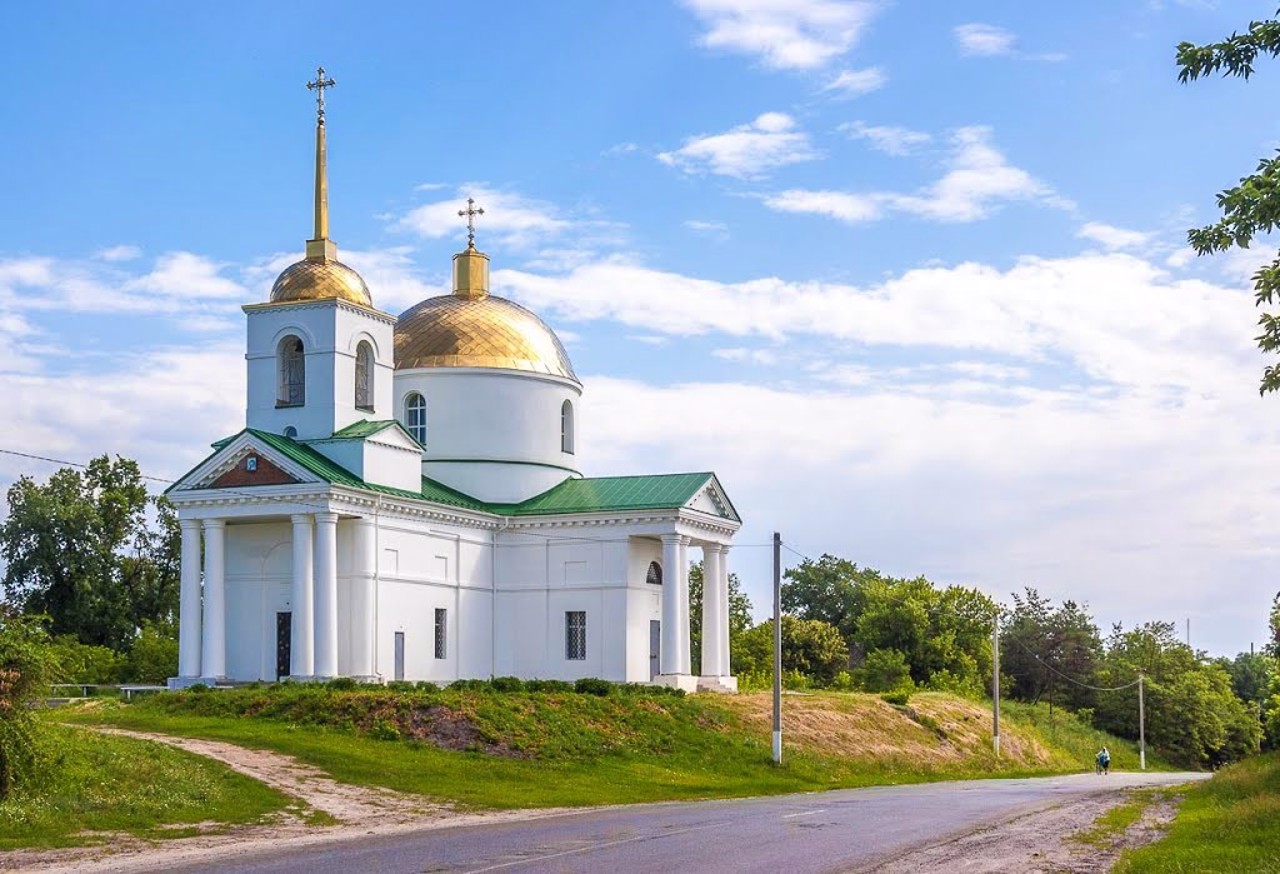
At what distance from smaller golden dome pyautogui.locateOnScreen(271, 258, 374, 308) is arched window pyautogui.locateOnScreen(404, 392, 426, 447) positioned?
5.35 meters

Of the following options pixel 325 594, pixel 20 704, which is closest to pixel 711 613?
pixel 325 594

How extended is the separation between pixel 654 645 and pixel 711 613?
7.17 feet

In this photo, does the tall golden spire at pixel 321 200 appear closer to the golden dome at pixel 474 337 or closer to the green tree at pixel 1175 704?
the golden dome at pixel 474 337

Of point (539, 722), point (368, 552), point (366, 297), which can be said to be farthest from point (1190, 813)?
point (366, 297)

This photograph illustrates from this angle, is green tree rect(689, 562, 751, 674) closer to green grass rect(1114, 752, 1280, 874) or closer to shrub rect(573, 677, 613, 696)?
shrub rect(573, 677, 613, 696)

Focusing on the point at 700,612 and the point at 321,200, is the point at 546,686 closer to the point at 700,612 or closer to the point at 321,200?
the point at 321,200

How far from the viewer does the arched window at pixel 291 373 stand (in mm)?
47594

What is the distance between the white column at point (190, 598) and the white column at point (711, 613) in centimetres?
1582

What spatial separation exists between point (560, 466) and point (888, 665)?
33.4 metres

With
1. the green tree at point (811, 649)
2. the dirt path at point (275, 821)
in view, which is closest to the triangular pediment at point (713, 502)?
the dirt path at point (275, 821)

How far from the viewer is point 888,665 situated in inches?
3241

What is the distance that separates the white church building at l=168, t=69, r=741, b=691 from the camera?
44.8 m

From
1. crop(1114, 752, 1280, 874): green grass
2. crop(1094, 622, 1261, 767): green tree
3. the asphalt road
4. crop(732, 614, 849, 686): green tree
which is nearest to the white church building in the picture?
the asphalt road

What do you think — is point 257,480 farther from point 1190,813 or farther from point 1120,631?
point 1120,631
